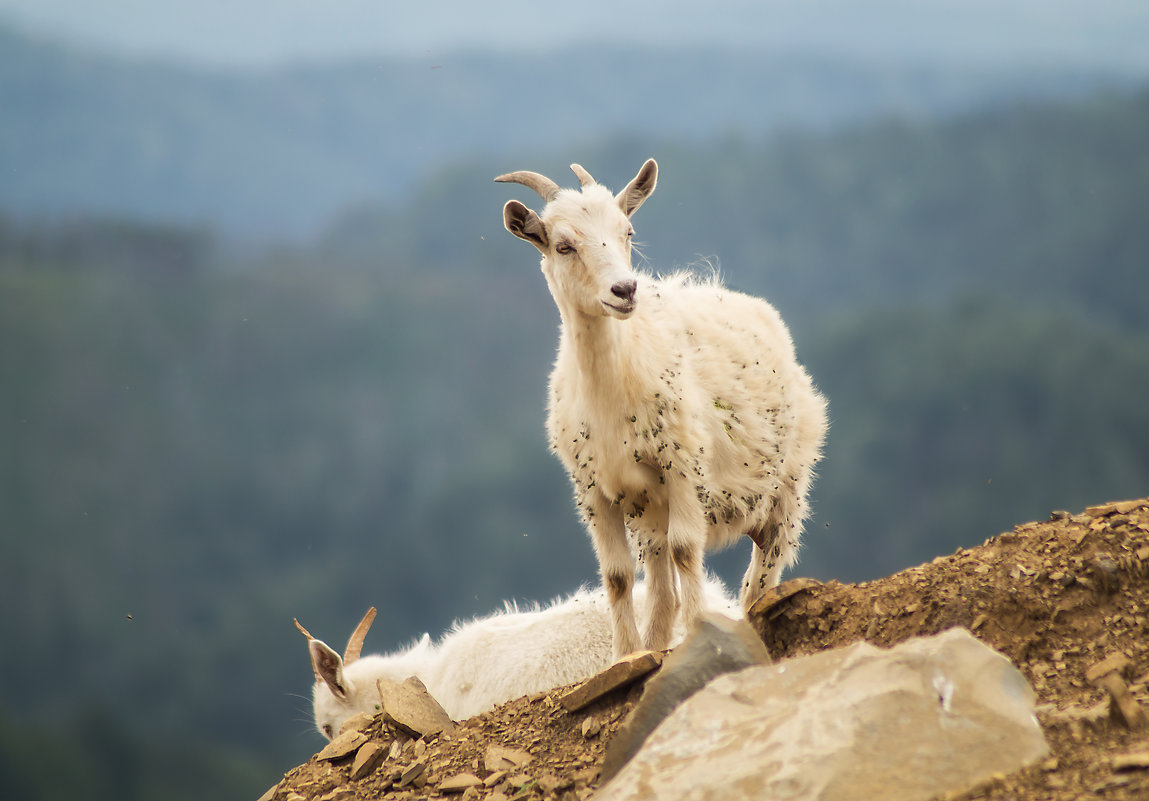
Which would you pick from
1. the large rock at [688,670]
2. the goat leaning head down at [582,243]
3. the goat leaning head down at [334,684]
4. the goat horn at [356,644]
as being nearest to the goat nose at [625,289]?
the goat leaning head down at [582,243]

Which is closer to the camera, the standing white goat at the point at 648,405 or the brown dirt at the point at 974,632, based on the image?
the brown dirt at the point at 974,632

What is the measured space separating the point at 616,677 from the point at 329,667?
330 centimetres

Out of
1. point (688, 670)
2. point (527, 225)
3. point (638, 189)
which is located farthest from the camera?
point (638, 189)

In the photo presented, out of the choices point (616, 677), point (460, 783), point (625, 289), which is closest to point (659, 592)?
point (616, 677)

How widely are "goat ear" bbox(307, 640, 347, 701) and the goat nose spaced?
3638 millimetres

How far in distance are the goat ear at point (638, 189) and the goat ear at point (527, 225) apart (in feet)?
1.82

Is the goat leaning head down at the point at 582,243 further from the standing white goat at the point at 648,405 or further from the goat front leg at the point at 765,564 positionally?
the goat front leg at the point at 765,564

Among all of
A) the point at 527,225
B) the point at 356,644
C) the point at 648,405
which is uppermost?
the point at 527,225

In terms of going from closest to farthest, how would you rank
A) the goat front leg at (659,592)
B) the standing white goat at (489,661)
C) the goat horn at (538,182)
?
the goat horn at (538,182) → the goat front leg at (659,592) → the standing white goat at (489,661)

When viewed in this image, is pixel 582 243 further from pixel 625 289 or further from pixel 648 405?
pixel 648 405

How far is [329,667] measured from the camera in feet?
22.2

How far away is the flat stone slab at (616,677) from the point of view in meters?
4.17

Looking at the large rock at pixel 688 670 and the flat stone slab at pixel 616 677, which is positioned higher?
the flat stone slab at pixel 616 677

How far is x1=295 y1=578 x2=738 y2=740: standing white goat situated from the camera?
662 cm
